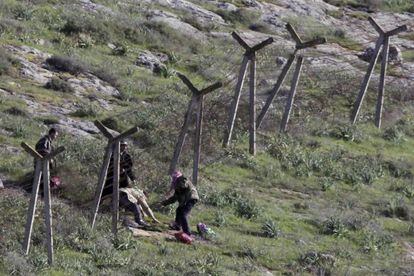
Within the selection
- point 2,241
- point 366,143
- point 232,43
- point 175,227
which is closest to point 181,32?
point 232,43

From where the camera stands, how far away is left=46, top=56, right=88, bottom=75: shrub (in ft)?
108

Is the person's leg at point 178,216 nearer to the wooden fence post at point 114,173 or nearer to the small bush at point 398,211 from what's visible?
the wooden fence post at point 114,173

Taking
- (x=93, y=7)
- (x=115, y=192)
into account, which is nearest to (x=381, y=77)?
(x=93, y=7)

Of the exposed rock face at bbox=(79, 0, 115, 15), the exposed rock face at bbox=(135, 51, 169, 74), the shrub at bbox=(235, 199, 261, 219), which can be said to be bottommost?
the exposed rock face at bbox=(135, 51, 169, 74)

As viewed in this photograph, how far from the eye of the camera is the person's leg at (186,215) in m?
21.3

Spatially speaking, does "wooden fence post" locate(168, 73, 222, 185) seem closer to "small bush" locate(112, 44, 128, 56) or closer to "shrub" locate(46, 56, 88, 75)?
"shrub" locate(46, 56, 88, 75)

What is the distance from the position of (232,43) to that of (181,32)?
1946 mm

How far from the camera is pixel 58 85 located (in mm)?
31125

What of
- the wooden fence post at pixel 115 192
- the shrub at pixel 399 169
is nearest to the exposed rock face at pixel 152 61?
the shrub at pixel 399 169

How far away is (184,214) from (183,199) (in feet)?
1.02

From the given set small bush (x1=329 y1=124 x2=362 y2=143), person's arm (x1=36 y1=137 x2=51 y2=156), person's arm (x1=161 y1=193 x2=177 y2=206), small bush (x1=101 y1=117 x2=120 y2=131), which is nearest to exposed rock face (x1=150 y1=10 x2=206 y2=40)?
small bush (x1=329 y1=124 x2=362 y2=143)

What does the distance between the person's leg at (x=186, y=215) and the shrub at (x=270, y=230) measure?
193cm

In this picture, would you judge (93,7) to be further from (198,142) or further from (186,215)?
(186,215)

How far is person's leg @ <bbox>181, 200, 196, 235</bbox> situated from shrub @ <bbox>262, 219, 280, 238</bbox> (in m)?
1.93
